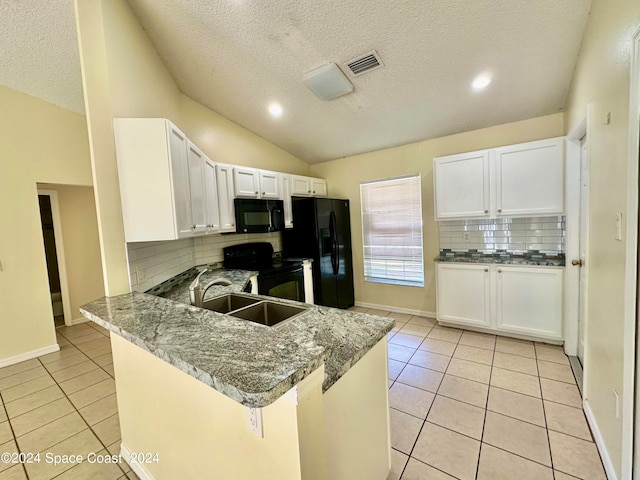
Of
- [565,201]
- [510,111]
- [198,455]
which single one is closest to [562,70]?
[510,111]

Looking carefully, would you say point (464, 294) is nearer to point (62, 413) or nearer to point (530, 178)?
point (530, 178)

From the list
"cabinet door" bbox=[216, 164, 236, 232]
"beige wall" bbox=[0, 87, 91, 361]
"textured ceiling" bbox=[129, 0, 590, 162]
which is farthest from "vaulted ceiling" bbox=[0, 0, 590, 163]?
"cabinet door" bbox=[216, 164, 236, 232]

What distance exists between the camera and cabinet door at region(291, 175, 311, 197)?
3891 millimetres

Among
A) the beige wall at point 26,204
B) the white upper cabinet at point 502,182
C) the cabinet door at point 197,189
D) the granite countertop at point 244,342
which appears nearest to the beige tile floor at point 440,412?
the beige wall at point 26,204

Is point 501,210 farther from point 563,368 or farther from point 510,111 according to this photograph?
point 563,368

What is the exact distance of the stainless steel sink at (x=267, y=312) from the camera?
165 centimetres

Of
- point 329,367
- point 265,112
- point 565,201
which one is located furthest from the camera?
point 265,112

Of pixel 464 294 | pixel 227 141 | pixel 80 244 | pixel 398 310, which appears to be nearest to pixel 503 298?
pixel 464 294

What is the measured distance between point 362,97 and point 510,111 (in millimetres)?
1608

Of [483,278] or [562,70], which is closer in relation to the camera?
[562,70]

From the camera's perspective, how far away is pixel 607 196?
1.48 m

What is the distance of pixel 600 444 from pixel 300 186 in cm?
367

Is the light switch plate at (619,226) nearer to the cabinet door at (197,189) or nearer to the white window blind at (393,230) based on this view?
the white window blind at (393,230)

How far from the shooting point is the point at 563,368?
8.00ft
